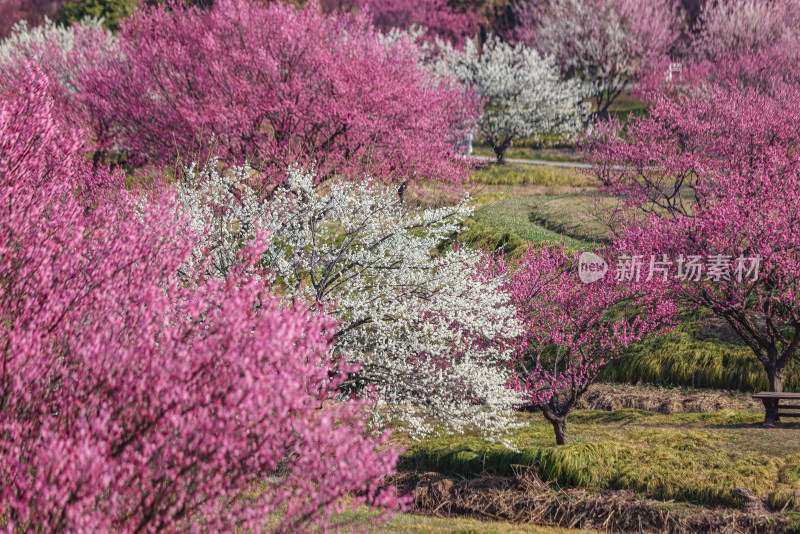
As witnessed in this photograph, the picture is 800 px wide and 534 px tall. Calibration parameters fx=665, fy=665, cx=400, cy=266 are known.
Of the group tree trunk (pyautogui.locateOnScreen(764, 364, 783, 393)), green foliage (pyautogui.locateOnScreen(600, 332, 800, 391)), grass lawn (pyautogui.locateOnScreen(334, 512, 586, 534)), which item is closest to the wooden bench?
tree trunk (pyautogui.locateOnScreen(764, 364, 783, 393))

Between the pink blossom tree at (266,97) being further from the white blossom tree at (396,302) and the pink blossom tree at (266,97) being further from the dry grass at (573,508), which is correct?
the dry grass at (573,508)

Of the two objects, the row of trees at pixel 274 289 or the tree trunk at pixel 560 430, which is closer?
the row of trees at pixel 274 289

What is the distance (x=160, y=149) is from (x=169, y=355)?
22399 mm

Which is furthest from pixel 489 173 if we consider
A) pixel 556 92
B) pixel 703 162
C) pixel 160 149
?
pixel 160 149

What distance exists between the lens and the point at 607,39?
5216 centimetres

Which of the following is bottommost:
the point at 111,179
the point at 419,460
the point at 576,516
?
the point at 419,460

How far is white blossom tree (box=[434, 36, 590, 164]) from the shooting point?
45062 mm

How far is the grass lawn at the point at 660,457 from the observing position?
12445 millimetres

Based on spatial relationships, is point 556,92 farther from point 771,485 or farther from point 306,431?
point 306,431

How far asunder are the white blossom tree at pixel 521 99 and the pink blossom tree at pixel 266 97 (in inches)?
598

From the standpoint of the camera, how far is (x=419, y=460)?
15711mm

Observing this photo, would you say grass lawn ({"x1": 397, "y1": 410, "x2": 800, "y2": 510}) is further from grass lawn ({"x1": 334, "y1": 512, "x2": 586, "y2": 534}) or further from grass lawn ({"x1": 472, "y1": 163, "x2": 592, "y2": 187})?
grass lawn ({"x1": 472, "y1": 163, "x2": 592, "y2": 187})

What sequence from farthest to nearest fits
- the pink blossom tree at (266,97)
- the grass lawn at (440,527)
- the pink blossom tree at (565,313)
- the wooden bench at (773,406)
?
1. the pink blossom tree at (266,97)
2. the wooden bench at (773,406)
3. the pink blossom tree at (565,313)
4. the grass lawn at (440,527)

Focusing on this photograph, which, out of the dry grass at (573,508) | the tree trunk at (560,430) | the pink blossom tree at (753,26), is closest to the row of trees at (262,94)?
the pink blossom tree at (753,26)
